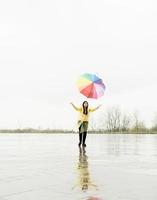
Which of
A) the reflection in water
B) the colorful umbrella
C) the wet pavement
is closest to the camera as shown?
the wet pavement

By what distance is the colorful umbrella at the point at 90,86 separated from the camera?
2286cm

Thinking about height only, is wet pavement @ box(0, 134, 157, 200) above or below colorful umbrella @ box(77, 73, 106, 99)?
below

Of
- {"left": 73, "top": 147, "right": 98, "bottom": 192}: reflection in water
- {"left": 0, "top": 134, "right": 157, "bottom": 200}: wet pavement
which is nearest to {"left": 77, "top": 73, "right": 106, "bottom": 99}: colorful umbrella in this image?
{"left": 0, "top": 134, "right": 157, "bottom": 200}: wet pavement

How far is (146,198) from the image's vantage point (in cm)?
809

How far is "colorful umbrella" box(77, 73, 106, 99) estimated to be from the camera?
22859mm

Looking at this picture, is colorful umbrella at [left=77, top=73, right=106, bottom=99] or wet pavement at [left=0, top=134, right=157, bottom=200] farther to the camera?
colorful umbrella at [left=77, top=73, right=106, bottom=99]

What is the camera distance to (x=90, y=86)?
22.8 meters

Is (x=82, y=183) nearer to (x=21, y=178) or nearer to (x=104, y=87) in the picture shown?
(x=21, y=178)

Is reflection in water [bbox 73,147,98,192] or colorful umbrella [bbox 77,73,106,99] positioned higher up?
colorful umbrella [bbox 77,73,106,99]

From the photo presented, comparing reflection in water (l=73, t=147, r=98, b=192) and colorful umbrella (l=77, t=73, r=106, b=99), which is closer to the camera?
reflection in water (l=73, t=147, r=98, b=192)

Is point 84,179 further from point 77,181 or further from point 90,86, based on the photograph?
point 90,86

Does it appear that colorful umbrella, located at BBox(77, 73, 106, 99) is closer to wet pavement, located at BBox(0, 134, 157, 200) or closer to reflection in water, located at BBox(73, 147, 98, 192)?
wet pavement, located at BBox(0, 134, 157, 200)

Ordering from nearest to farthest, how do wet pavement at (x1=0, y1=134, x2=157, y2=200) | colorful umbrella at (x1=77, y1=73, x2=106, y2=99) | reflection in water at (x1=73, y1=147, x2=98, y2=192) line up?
wet pavement at (x1=0, y1=134, x2=157, y2=200), reflection in water at (x1=73, y1=147, x2=98, y2=192), colorful umbrella at (x1=77, y1=73, x2=106, y2=99)

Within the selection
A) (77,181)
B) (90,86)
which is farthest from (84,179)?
(90,86)
